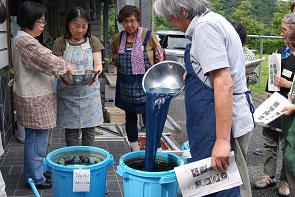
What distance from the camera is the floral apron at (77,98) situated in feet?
11.4

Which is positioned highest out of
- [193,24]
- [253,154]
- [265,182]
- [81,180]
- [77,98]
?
[193,24]

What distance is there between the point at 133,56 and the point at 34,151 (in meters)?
1.51

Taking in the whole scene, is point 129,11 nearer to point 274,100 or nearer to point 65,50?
point 65,50

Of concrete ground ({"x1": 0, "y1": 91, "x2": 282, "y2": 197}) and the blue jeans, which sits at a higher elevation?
the blue jeans

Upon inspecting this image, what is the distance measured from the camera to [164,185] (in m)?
2.28

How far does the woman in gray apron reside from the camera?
3424mm

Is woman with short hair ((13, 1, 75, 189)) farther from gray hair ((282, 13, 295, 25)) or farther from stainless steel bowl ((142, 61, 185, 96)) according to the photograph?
gray hair ((282, 13, 295, 25))

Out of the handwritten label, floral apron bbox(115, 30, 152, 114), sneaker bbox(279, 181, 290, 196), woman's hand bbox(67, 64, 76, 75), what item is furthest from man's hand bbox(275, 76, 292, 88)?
the handwritten label

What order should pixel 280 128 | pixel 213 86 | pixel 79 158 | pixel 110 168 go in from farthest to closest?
pixel 110 168
pixel 280 128
pixel 79 158
pixel 213 86

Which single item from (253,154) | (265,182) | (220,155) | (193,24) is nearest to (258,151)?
(253,154)

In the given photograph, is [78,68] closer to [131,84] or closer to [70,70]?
[70,70]

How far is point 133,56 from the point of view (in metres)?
3.93

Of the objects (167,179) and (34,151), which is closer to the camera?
(167,179)

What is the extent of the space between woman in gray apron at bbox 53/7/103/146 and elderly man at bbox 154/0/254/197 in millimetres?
1580
